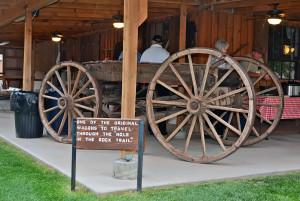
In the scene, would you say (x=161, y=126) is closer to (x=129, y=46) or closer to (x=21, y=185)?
(x=129, y=46)

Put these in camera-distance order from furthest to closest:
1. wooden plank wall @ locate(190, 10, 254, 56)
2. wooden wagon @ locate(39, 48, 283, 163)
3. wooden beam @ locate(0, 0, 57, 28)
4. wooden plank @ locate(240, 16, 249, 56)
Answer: wooden plank @ locate(240, 16, 249, 56) → wooden plank wall @ locate(190, 10, 254, 56) → wooden beam @ locate(0, 0, 57, 28) → wooden wagon @ locate(39, 48, 283, 163)

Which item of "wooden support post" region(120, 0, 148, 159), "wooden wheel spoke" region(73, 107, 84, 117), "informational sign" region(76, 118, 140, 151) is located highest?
"wooden support post" region(120, 0, 148, 159)

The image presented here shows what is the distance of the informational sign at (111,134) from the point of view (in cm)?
467

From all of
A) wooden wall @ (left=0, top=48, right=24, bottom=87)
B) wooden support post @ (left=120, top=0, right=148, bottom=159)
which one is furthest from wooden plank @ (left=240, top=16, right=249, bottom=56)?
wooden wall @ (left=0, top=48, right=24, bottom=87)

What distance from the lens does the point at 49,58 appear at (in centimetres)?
2103

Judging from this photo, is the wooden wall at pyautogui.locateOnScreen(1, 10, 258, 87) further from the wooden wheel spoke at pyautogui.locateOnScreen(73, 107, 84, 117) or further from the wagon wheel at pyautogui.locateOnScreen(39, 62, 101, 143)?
the wooden wheel spoke at pyautogui.locateOnScreen(73, 107, 84, 117)

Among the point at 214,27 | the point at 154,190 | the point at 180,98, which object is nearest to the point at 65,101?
the point at 180,98

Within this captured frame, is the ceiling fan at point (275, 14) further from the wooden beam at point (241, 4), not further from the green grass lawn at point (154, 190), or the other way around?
the green grass lawn at point (154, 190)

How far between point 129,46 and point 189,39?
539cm

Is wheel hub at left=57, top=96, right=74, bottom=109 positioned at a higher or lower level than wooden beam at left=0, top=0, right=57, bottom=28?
lower

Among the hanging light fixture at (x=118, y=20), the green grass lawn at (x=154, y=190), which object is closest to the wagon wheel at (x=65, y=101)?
the green grass lawn at (x=154, y=190)

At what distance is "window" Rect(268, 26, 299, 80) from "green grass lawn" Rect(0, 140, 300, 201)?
21.7 ft

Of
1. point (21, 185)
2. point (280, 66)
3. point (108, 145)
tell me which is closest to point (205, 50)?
point (108, 145)

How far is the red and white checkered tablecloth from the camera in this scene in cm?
804
